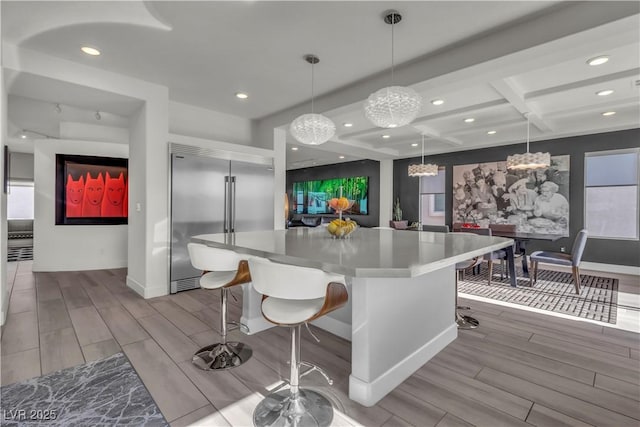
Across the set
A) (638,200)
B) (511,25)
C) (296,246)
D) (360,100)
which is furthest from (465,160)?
(296,246)

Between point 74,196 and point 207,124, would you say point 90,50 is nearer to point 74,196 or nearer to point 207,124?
point 207,124

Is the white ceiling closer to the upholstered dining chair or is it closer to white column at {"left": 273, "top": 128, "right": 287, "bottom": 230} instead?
white column at {"left": 273, "top": 128, "right": 287, "bottom": 230}

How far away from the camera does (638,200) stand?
5.41 m

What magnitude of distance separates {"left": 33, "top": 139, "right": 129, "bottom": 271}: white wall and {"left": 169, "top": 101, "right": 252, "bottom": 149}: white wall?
5.03ft

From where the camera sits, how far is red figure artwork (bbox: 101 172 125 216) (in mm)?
5320

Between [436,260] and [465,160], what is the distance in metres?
6.86

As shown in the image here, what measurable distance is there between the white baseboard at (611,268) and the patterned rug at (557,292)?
3.11ft

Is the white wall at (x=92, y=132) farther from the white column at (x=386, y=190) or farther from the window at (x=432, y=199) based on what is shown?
the window at (x=432, y=199)

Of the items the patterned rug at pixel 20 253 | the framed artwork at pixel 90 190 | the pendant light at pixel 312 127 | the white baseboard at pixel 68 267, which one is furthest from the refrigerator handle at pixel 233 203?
the patterned rug at pixel 20 253

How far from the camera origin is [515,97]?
13.1ft

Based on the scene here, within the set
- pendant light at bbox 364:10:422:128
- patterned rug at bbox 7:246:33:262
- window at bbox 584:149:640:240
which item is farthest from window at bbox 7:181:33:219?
window at bbox 584:149:640:240

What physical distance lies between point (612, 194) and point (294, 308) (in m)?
6.95

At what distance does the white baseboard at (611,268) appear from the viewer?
17.6 ft

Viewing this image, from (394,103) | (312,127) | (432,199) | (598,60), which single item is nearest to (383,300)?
(394,103)
